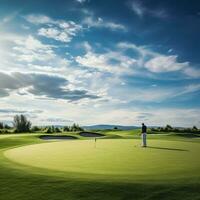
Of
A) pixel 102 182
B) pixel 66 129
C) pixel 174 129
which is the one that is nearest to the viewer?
pixel 102 182

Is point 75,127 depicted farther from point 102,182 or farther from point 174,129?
point 102,182

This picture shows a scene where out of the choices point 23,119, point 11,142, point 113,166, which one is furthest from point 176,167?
point 23,119

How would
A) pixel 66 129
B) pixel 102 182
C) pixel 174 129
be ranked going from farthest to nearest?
pixel 66 129
pixel 174 129
pixel 102 182

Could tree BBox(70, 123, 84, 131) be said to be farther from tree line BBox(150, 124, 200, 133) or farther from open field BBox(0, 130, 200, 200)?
open field BBox(0, 130, 200, 200)

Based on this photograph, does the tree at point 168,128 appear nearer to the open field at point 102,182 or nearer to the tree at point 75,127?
the tree at point 75,127

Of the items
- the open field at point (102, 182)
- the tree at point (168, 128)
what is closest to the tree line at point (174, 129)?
the tree at point (168, 128)

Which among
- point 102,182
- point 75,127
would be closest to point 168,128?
point 75,127

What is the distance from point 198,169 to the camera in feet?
32.6

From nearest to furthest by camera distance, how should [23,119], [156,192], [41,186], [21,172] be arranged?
1. [156,192]
2. [41,186]
3. [21,172]
4. [23,119]

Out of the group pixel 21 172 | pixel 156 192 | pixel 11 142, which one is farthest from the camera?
pixel 11 142

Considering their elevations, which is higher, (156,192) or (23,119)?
(23,119)

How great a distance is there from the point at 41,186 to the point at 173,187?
142 inches

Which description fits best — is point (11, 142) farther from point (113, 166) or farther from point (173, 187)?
point (173, 187)

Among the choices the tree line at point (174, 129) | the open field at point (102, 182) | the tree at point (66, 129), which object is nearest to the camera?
the open field at point (102, 182)
